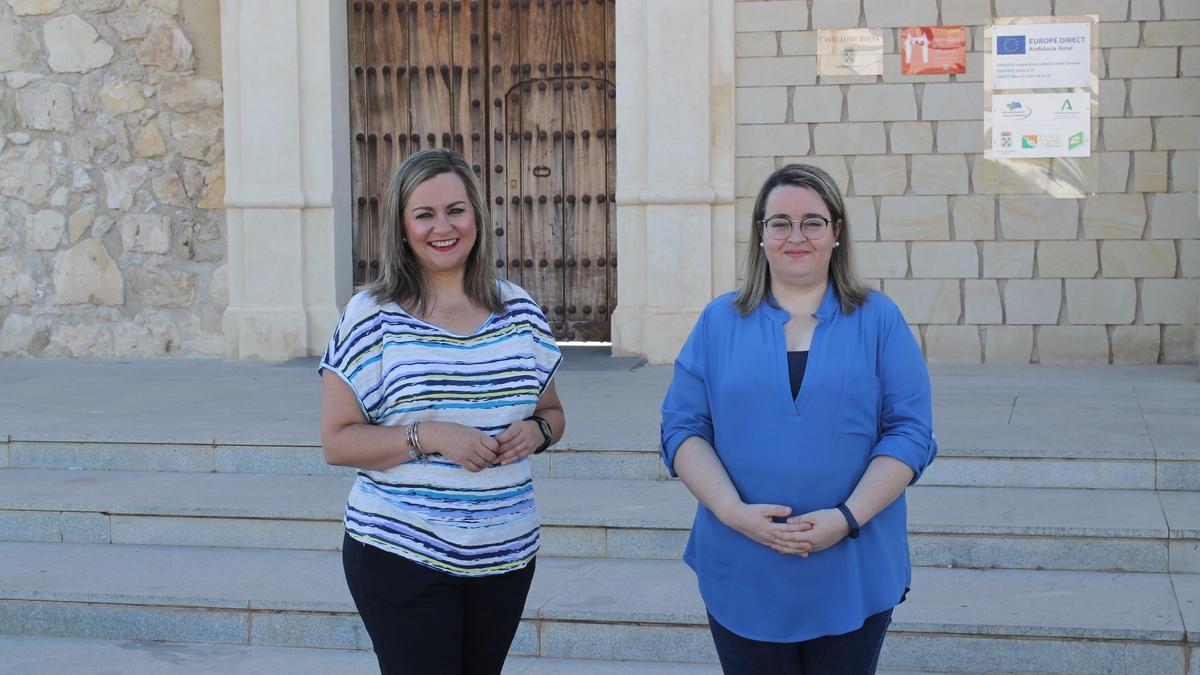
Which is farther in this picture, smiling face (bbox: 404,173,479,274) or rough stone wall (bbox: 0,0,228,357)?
rough stone wall (bbox: 0,0,228,357)

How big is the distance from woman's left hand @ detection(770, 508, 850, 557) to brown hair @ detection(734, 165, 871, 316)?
1.35 ft

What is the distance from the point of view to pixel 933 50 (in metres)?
8.97

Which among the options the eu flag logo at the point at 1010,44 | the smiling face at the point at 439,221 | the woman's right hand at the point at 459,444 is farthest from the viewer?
the eu flag logo at the point at 1010,44

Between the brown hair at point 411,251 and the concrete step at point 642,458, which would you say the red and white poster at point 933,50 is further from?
the brown hair at point 411,251

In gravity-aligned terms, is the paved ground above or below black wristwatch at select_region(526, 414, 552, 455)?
below

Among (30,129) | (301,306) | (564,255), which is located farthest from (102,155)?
(564,255)

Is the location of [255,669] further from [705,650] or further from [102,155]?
[102,155]

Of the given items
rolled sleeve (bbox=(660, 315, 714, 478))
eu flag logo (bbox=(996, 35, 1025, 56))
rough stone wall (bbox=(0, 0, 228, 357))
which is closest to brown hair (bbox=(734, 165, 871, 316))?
rolled sleeve (bbox=(660, 315, 714, 478))

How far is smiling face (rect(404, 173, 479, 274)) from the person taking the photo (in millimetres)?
2738

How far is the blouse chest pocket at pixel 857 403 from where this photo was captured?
2594 millimetres

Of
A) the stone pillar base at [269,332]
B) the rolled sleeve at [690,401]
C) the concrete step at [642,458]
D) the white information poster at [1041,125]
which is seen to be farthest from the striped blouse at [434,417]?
the stone pillar base at [269,332]

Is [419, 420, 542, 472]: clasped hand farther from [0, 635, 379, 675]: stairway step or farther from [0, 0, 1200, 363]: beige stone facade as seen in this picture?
[0, 0, 1200, 363]: beige stone facade

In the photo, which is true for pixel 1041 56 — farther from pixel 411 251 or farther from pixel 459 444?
pixel 459 444

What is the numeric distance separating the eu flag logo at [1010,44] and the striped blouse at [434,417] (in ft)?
23.0
